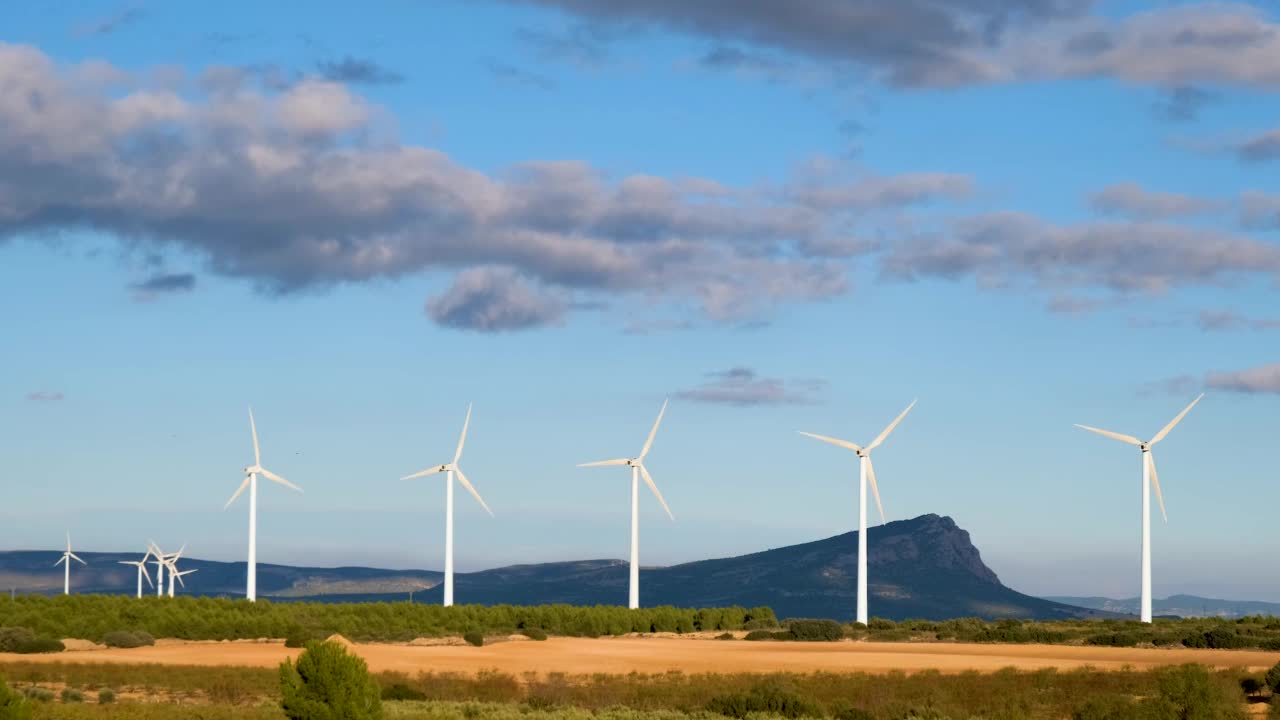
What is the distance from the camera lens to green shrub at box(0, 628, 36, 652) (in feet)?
312

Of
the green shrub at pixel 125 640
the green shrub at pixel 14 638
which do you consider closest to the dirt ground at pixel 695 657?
the green shrub at pixel 125 640

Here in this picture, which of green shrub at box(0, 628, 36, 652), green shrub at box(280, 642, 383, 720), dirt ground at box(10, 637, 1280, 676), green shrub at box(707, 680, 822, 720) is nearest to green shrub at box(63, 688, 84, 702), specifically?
dirt ground at box(10, 637, 1280, 676)

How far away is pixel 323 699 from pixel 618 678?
30.2m

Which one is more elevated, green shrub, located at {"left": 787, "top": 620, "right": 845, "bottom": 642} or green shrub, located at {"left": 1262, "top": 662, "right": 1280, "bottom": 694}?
green shrub, located at {"left": 1262, "top": 662, "right": 1280, "bottom": 694}

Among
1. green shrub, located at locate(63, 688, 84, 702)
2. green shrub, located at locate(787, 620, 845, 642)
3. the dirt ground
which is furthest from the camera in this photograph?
green shrub, located at locate(787, 620, 845, 642)

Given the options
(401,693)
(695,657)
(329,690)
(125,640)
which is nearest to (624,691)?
(401,693)

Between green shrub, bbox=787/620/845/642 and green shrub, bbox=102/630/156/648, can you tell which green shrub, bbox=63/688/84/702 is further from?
green shrub, bbox=787/620/845/642

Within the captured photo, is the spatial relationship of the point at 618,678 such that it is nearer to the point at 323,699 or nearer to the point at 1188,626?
the point at 323,699

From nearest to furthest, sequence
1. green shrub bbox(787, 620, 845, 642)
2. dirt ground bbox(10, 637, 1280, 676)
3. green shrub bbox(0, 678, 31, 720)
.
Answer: green shrub bbox(0, 678, 31, 720) → dirt ground bbox(10, 637, 1280, 676) → green shrub bbox(787, 620, 845, 642)

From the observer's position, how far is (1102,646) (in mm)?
107812

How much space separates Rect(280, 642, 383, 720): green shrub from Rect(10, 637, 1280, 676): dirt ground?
31063 millimetres

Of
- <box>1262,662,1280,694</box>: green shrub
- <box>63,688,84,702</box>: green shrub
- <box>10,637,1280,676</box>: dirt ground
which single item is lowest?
<box>63,688,84,702</box>: green shrub

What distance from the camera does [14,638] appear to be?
9681 cm

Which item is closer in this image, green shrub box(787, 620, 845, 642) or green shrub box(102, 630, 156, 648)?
green shrub box(102, 630, 156, 648)
